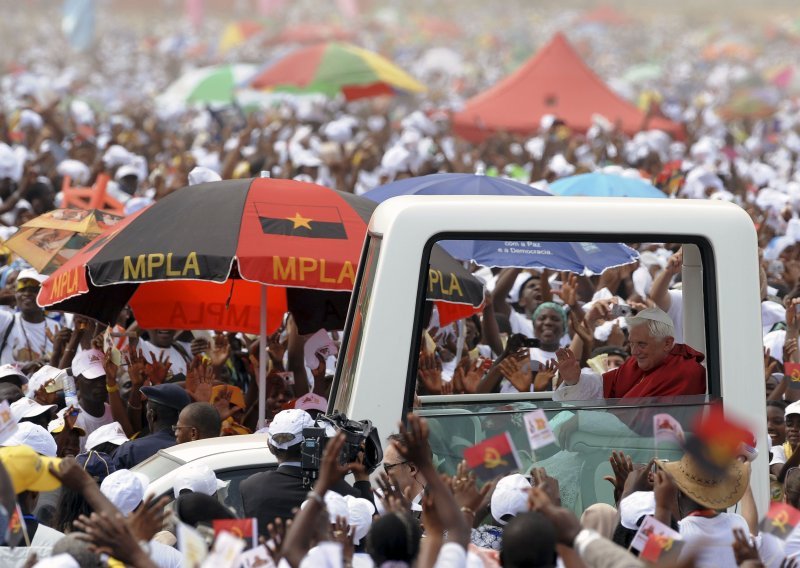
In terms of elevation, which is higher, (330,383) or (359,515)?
(330,383)

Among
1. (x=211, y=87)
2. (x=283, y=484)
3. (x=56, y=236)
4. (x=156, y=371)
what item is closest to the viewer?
(x=283, y=484)

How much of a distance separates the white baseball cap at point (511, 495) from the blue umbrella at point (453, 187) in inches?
166

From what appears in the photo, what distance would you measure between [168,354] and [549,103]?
45.8 feet

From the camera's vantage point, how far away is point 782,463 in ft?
19.5

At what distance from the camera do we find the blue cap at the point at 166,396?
648cm

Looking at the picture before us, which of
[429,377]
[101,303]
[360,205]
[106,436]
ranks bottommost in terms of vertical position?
[106,436]

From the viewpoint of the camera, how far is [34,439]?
5141 mm

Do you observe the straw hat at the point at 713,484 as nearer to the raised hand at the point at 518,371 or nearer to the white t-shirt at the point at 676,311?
the white t-shirt at the point at 676,311

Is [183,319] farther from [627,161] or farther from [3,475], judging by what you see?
[627,161]

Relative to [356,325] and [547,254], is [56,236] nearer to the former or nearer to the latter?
[547,254]

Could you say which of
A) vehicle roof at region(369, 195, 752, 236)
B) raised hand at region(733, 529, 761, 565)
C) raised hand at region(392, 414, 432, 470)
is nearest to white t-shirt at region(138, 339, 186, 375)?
vehicle roof at region(369, 195, 752, 236)

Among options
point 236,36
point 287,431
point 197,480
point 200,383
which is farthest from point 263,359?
point 236,36

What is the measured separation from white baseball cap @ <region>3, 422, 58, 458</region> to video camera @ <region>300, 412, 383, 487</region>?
1.31m

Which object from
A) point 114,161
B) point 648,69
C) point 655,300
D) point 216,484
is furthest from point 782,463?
point 648,69
